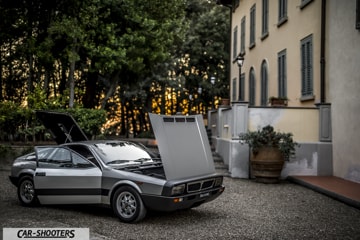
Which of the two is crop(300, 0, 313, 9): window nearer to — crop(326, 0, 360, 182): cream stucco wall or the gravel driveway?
crop(326, 0, 360, 182): cream stucco wall

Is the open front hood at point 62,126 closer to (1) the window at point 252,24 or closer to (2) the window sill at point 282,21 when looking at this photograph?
(2) the window sill at point 282,21

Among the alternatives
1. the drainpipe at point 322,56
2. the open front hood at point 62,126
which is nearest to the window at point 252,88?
the drainpipe at point 322,56

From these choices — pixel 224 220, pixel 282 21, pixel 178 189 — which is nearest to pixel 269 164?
pixel 224 220

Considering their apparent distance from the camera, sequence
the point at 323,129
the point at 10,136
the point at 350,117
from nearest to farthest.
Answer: the point at 350,117 → the point at 323,129 → the point at 10,136

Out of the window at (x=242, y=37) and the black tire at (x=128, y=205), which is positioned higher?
the window at (x=242, y=37)

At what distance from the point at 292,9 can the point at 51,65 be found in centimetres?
1067

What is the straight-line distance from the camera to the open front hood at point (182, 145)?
727 cm

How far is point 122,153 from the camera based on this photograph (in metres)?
8.38

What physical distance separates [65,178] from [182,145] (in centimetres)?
231

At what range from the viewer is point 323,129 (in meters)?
13.2

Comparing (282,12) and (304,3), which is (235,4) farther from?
(304,3)

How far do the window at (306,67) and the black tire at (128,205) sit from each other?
8692mm

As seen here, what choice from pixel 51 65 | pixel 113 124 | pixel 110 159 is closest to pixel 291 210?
pixel 110 159

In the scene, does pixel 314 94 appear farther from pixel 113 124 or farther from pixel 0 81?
pixel 113 124
